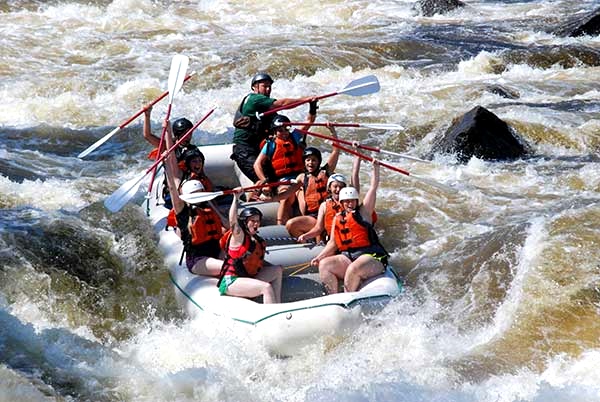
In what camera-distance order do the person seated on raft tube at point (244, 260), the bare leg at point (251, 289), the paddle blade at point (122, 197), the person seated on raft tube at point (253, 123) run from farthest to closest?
the person seated on raft tube at point (253, 123) → the paddle blade at point (122, 197) → the person seated on raft tube at point (244, 260) → the bare leg at point (251, 289)

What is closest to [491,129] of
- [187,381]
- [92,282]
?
[92,282]

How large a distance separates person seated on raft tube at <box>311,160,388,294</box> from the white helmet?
0.97 meters

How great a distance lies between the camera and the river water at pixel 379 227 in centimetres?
521

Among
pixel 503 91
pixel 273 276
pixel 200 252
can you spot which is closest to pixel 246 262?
pixel 273 276

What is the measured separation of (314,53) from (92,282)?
8.10 metres

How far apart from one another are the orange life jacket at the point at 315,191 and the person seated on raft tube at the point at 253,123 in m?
0.72

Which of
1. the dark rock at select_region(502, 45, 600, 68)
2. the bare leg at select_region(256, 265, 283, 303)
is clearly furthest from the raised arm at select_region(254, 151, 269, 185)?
the dark rock at select_region(502, 45, 600, 68)

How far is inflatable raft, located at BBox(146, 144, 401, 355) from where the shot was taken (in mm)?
5375

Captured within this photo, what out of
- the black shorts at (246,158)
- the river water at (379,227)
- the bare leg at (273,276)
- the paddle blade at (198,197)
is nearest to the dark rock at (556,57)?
the river water at (379,227)

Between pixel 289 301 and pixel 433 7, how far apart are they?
534 inches

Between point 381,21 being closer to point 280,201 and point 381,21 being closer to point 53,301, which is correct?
point 280,201

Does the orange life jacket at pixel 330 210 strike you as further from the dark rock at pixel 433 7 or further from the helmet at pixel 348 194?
the dark rock at pixel 433 7

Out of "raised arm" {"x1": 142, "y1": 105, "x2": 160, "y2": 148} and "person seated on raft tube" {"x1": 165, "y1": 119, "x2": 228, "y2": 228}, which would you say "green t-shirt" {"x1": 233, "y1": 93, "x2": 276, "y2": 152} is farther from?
"person seated on raft tube" {"x1": 165, "y1": 119, "x2": 228, "y2": 228}

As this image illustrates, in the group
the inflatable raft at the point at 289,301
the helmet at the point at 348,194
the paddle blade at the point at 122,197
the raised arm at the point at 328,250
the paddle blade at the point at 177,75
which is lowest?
the inflatable raft at the point at 289,301
